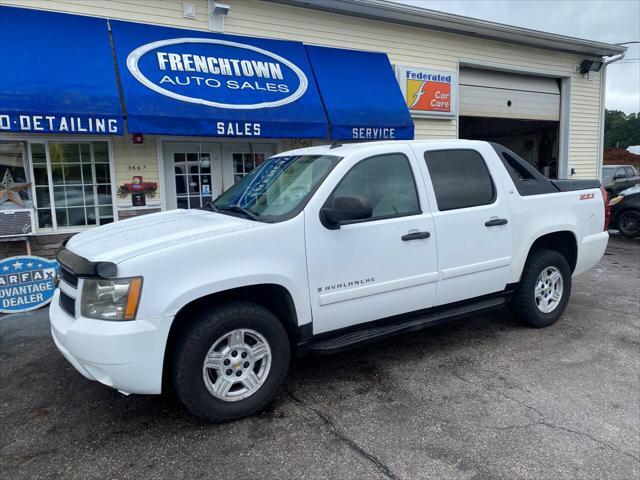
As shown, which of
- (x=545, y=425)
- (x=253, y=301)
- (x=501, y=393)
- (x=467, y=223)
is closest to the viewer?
(x=545, y=425)

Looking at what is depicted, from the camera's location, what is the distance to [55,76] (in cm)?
632

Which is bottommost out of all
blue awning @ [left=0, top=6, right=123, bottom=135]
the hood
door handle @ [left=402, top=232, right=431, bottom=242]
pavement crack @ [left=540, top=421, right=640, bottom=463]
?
pavement crack @ [left=540, top=421, right=640, bottom=463]

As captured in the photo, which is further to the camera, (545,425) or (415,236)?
(415,236)

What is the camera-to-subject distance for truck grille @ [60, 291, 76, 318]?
3176 millimetres

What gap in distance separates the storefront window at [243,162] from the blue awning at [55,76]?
237cm

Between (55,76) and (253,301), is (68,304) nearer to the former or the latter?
(253,301)

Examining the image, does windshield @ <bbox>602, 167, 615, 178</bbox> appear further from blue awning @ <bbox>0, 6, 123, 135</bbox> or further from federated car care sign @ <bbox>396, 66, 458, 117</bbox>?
blue awning @ <bbox>0, 6, 123, 135</bbox>

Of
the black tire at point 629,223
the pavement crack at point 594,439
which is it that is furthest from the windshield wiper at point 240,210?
the black tire at point 629,223

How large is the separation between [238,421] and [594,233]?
4.36 meters

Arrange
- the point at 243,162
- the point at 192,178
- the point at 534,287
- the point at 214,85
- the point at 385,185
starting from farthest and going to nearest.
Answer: the point at 243,162, the point at 192,178, the point at 214,85, the point at 534,287, the point at 385,185

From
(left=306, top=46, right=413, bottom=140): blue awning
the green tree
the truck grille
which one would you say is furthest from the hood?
the green tree

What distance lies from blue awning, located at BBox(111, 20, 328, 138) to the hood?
3.38m

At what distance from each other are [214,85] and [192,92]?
44 cm

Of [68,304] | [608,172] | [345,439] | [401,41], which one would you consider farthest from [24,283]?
[608,172]
